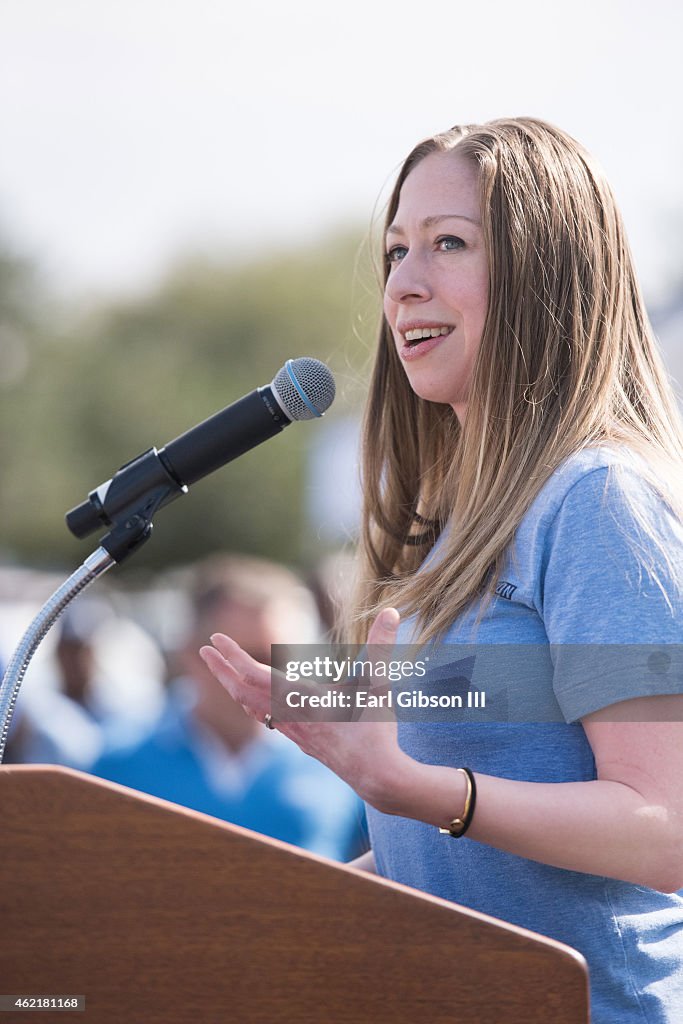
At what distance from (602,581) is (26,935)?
0.79 metres

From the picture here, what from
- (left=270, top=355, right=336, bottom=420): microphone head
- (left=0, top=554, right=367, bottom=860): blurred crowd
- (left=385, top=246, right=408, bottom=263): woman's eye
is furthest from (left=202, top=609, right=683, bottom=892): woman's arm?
(left=0, top=554, right=367, bottom=860): blurred crowd

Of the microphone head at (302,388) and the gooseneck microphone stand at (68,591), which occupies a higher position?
the microphone head at (302,388)

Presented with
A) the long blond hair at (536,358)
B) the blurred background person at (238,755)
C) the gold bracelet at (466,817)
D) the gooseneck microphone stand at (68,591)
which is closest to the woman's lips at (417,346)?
the long blond hair at (536,358)

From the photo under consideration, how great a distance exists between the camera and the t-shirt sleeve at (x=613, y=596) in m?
1.41

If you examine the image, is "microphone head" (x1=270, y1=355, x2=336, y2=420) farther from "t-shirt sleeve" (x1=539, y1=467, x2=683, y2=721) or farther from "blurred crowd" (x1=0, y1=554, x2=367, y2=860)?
"blurred crowd" (x1=0, y1=554, x2=367, y2=860)

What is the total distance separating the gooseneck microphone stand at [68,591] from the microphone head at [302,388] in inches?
9.2

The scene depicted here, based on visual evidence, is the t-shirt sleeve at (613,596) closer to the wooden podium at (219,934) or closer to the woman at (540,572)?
the woman at (540,572)

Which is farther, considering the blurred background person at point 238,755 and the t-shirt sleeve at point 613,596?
the blurred background person at point 238,755

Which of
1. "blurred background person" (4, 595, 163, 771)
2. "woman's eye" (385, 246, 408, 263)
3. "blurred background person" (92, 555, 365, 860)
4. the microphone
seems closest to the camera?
the microphone

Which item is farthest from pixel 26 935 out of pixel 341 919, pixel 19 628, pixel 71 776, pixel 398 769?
pixel 19 628

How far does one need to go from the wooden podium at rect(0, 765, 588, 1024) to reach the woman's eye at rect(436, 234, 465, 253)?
115 centimetres

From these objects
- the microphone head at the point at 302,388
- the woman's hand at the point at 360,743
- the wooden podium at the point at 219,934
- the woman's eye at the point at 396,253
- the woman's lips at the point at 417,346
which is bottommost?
the wooden podium at the point at 219,934

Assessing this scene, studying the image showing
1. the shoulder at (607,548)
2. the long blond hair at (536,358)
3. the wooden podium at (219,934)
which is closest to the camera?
the wooden podium at (219,934)

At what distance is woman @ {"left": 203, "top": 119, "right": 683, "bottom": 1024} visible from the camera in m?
1.35
